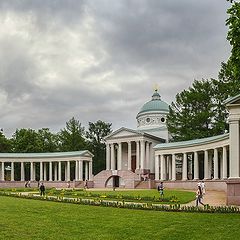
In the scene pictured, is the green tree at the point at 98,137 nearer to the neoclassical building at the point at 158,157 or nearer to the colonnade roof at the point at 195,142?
the neoclassical building at the point at 158,157

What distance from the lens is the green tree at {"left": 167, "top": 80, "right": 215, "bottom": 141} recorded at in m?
78.1

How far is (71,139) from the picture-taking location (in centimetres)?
11481

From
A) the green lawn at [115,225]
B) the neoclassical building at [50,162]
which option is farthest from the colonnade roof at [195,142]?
the green lawn at [115,225]

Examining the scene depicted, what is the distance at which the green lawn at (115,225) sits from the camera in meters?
19.2

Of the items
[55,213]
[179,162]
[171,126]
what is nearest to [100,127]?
[179,162]

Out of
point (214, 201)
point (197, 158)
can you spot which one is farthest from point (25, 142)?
point (214, 201)

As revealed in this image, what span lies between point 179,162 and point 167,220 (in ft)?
240

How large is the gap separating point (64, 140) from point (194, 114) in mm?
46530

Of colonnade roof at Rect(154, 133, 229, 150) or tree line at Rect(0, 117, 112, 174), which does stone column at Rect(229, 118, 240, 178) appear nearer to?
colonnade roof at Rect(154, 133, 229, 150)

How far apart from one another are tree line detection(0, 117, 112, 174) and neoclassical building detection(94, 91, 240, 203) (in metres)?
16.2

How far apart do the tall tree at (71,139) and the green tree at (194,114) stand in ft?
123

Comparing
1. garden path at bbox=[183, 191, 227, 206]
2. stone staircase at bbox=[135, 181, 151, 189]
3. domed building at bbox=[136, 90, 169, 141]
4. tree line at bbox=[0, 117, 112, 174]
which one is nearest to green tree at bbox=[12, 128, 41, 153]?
tree line at bbox=[0, 117, 112, 174]

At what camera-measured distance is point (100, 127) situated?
121312 millimetres

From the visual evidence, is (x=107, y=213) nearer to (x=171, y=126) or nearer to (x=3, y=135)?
(x=171, y=126)
